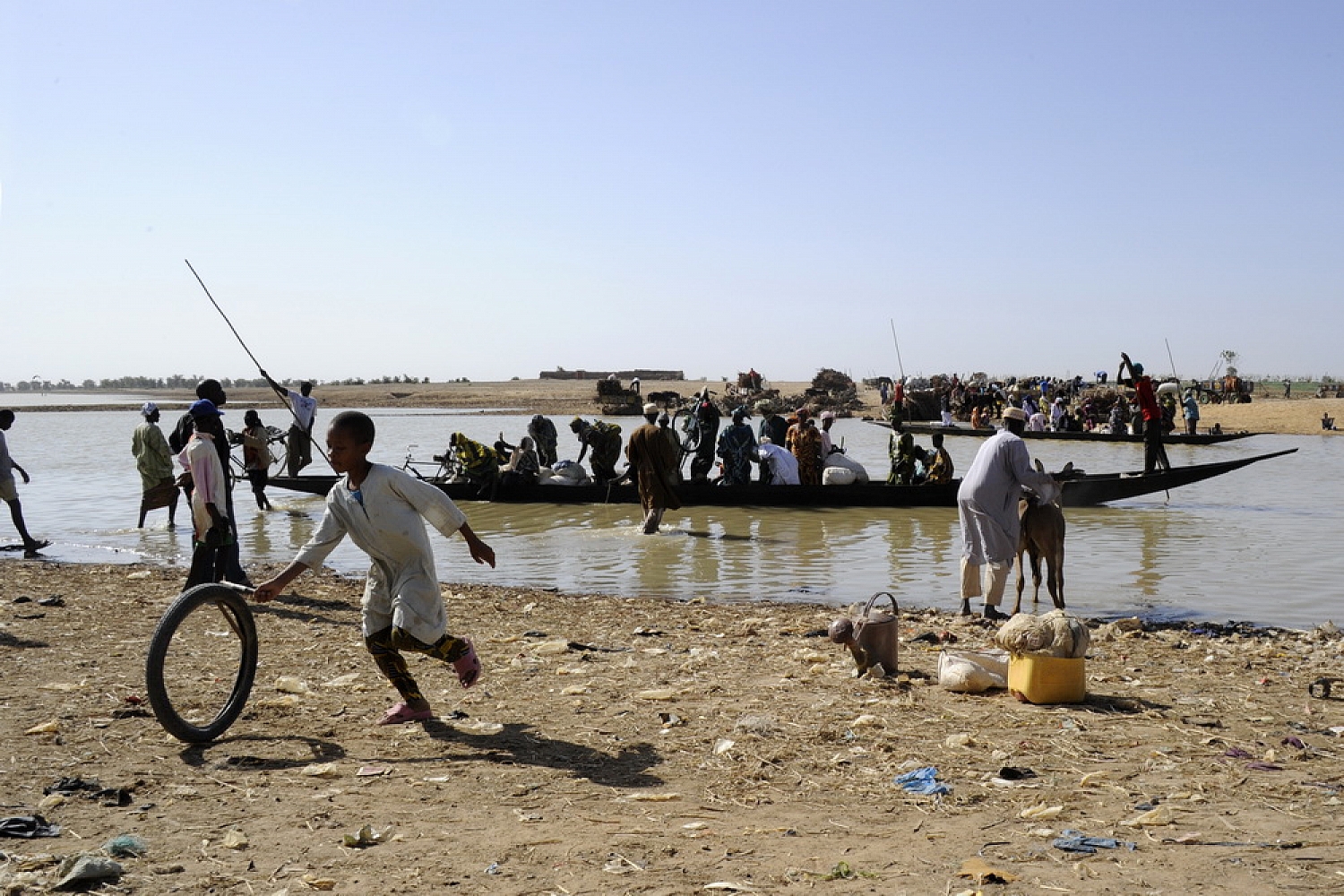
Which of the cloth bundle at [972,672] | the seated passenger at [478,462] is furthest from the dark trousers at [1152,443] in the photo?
the cloth bundle at [972,672]

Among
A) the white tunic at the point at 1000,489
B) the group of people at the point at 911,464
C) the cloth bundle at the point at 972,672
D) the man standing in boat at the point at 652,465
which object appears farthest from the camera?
the group of people at the point at 911,464

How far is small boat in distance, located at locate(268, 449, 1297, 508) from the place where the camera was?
1565 centimetres

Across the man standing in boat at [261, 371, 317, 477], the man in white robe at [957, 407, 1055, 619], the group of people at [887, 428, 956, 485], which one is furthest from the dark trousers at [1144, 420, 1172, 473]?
the man standing in boat at [261, 371, 317, 477]

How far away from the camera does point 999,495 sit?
748 cm

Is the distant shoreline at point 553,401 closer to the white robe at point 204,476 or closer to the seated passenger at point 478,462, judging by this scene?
the seated passenger at point 478,462

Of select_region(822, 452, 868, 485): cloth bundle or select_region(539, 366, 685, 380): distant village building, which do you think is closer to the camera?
select_region(822, 452, 868, 485): cloth bundle

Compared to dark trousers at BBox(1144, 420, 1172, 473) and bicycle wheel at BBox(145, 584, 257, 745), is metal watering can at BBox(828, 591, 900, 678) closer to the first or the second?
bicycle wheel at BBox(145, 584, 257, 745)

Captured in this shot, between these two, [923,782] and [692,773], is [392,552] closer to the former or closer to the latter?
[692,773]

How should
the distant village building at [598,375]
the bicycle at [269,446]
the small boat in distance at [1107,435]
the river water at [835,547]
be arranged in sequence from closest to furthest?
1. the river water at [835,547]
2. the bicycle at [269,446]
3. the small boat in distance at [1107,435]
4. the distant village building at [598,375]

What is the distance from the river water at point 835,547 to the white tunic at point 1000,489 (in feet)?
7.55

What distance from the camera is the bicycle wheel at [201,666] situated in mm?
4672

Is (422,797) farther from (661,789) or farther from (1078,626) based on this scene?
(1078,626)

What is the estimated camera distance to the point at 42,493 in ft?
70.3

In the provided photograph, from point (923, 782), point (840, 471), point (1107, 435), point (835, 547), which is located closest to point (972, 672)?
point (923, 782)
